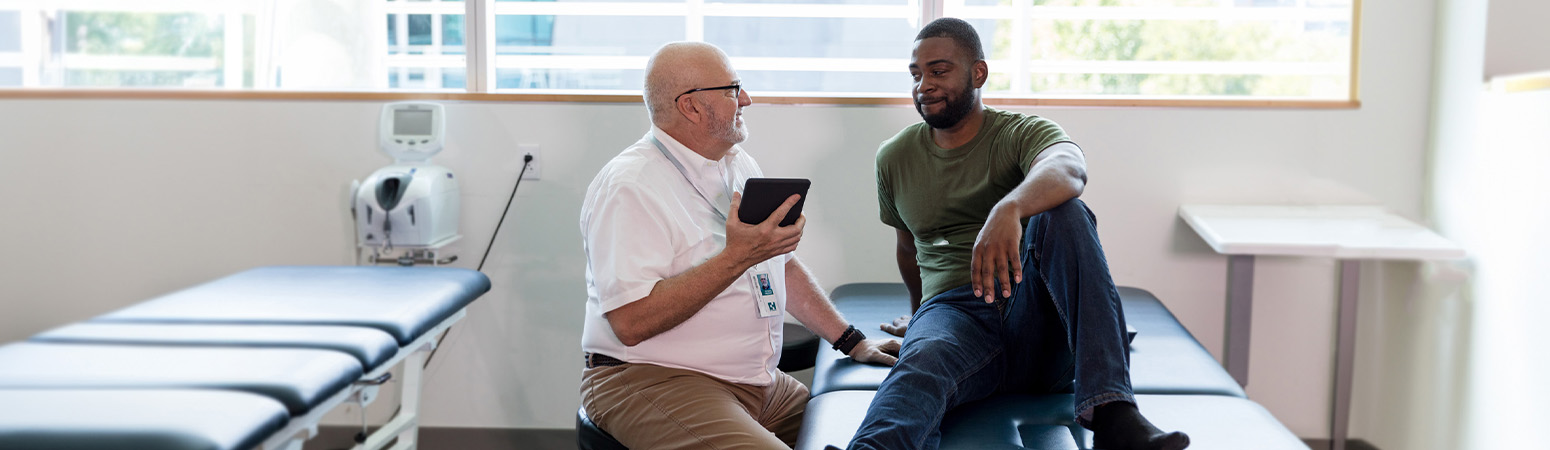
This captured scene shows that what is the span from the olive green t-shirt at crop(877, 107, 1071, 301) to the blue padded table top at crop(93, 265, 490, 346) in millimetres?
1020

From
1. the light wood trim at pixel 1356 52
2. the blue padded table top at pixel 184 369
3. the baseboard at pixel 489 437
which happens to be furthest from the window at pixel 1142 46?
the blue padded table top at pixel 184 369

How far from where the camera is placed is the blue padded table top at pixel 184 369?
4.83 feet

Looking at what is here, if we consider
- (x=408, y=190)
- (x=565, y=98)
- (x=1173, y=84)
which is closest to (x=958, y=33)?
(x=1173, y=84)

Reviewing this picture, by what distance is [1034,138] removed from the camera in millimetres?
2004

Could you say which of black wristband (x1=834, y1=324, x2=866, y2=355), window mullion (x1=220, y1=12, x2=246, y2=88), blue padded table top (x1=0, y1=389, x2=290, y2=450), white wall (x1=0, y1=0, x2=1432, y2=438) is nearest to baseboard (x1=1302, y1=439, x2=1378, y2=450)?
white wall (x1=0, y1=0, x2=1432, y2=438)

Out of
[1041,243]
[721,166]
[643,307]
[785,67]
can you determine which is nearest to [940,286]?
[1041,243]

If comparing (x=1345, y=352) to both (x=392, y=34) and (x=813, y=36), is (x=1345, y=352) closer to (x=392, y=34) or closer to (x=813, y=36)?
(x=813, y=36)

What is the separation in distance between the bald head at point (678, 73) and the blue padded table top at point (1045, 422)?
0.57m

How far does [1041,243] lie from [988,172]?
15.5 inches

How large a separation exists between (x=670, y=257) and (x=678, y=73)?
322 millimetres

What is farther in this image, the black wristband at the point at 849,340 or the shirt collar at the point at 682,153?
the black wristband at the point at 849,340

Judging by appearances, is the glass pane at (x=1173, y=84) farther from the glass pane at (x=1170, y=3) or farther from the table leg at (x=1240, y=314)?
the table leg at (x=1240, y=314)

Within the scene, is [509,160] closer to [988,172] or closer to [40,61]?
[40,61]

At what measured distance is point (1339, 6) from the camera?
9.21ft
